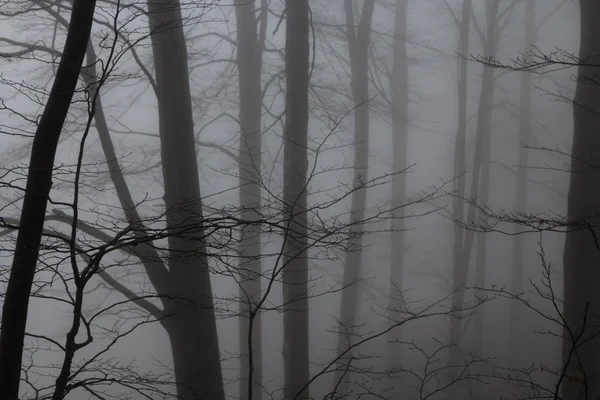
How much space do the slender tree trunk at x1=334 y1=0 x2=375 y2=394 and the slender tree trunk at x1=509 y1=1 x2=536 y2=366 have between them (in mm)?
1544

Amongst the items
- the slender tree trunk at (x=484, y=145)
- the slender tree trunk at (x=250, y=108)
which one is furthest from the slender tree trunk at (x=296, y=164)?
the slender tree trunk at (x=484, y=145)

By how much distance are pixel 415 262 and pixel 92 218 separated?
3204 mm

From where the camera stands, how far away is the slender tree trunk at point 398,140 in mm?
5727

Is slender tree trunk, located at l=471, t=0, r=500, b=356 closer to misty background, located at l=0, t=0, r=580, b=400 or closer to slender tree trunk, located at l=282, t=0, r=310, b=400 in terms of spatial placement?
misty background, located at l=0, t=0, r=580, b=400

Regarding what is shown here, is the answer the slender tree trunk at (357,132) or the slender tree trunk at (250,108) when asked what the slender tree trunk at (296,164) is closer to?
the slender tree trunk at (250,108)

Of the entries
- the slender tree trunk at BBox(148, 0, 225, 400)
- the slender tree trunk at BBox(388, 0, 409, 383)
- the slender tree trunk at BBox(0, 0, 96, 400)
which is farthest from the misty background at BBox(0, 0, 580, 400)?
the slender tree trunk at BBox(0, 0, 96, 400)

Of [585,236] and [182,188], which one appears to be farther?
[182,188]

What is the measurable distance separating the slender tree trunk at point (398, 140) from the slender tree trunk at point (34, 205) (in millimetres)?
3919

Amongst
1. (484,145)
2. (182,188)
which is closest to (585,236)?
(484,145)

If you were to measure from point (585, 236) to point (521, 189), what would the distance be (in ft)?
5.50

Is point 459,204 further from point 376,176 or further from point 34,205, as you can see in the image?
point 34,205

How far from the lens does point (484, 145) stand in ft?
18.8

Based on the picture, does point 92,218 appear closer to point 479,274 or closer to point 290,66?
point 290,66

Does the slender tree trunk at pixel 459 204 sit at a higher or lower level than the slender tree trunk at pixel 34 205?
higher
